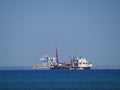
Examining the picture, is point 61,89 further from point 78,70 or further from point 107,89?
point 78,70

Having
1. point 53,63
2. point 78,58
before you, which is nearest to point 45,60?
point 53,63

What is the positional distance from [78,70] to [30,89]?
318ft

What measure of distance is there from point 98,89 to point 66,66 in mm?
96752

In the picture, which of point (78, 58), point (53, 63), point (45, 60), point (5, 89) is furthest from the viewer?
point (45, 60)

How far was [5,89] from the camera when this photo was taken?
174 ft

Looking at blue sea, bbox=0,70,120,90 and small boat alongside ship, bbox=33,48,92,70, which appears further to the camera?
small boat alongside ship, bbox=33,48,92,70

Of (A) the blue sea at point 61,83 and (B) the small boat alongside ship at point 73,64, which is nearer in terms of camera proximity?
(A) the blue sea at point 61,83

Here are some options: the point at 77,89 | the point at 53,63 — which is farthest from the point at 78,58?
the point at 77,89

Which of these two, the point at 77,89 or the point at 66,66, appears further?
the point at 66,66

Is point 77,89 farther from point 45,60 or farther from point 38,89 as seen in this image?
point 45,60

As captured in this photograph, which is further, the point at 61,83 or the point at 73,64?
the point at 73,64

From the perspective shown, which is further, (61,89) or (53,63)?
(53,63)

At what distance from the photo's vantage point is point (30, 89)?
54.5 metres

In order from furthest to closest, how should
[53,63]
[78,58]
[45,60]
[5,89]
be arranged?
[45,60] → [53,63] → [78,58] → [5,89]
